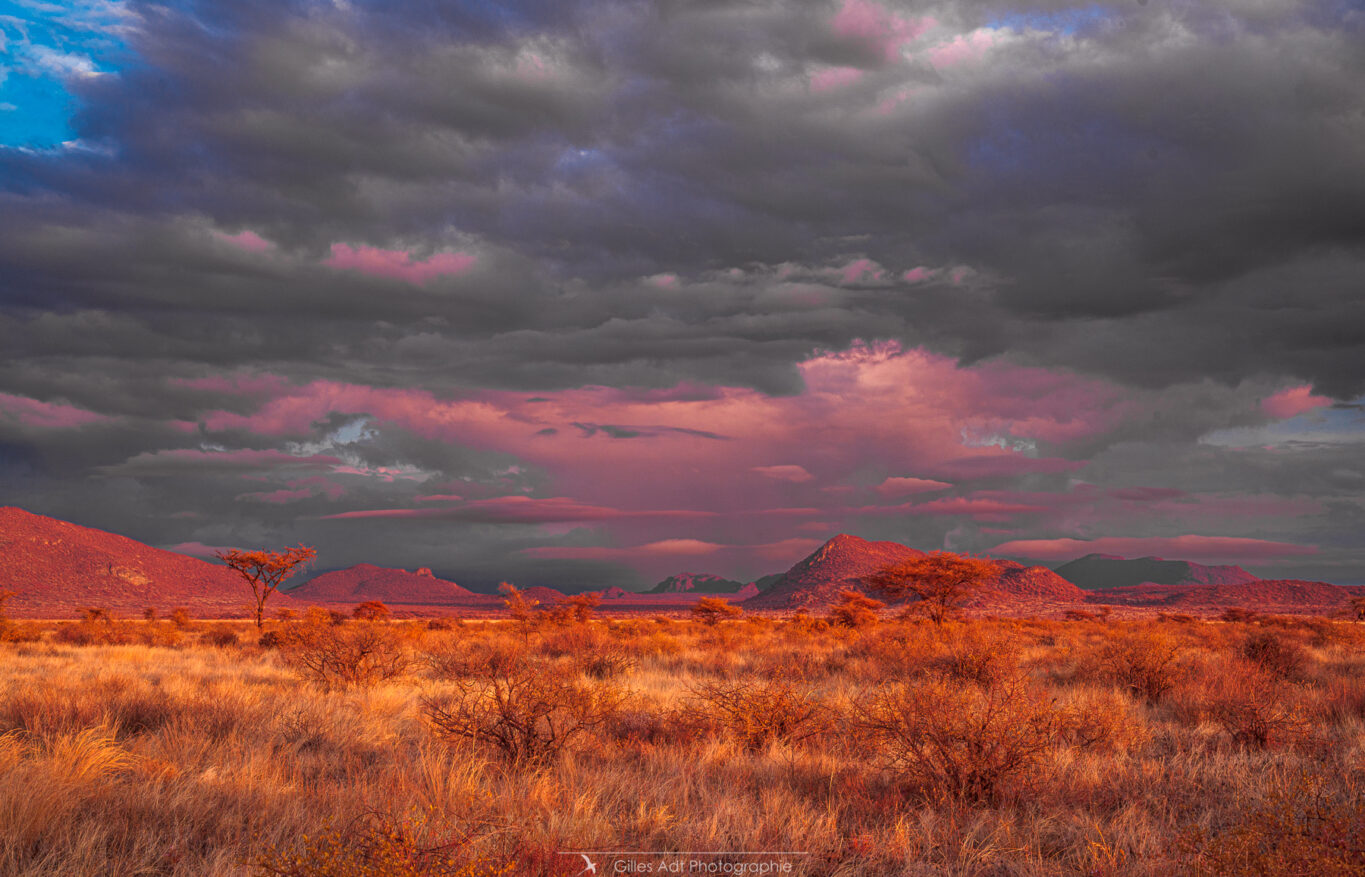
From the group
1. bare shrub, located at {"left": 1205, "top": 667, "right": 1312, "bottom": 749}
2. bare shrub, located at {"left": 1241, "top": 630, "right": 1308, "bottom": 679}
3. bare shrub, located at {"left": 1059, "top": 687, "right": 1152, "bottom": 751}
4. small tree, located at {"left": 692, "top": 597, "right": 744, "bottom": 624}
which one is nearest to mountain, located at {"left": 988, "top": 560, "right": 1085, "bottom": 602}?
small tree, located at {"left": 692, "top": 597, "right": 744, "bottom": 624}

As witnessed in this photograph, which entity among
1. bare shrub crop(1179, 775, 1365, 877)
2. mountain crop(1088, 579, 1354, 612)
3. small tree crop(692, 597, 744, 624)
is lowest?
mountain crop(1088, 579, 1354, 612)

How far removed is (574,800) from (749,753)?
11.0 feet

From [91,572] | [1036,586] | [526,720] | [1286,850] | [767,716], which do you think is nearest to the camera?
[1286,850]

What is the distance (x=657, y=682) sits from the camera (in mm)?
16797

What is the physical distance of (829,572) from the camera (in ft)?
525

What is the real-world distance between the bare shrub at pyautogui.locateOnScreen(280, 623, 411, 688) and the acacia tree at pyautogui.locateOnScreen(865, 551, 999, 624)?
32.2 metres

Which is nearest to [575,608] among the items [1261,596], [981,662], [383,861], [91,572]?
[981,662]

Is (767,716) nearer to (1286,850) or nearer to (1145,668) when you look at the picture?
(1286,850)

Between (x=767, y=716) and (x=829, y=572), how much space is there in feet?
512

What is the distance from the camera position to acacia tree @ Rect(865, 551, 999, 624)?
4153 cm

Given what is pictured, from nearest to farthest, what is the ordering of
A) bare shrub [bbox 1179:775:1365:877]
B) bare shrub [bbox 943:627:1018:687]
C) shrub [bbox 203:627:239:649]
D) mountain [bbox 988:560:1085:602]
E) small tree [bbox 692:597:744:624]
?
bare shrub [bbox 1179:775:1365:877]
bare shrub [bbox 943:627:1018:687]
shrub [bbox 203:627:239:649]
small tree [bbox 692:597:744:624]
mountain [bbox 988:560:1085:602]

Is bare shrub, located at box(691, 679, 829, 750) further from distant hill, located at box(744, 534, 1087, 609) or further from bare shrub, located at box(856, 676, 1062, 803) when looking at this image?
distant hill, located at box(744, 534, 1087, 609)

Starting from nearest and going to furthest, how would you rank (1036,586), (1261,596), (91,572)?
(1261,596), (91,572), (1036,586)

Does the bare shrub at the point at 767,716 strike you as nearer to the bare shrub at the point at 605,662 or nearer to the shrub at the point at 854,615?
the bare shrub at the point at 605,662
